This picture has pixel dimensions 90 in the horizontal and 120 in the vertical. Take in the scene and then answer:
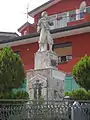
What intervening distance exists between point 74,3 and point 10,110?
16.3 metres

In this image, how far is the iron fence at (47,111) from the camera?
10.1 meters

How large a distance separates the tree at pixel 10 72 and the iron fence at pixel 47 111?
2724mm

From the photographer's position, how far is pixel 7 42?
25438 millimetres

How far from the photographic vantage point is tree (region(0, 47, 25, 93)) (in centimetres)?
1436

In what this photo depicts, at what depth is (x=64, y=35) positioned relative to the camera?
23047 mm

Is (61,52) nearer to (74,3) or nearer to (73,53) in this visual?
(73,53)

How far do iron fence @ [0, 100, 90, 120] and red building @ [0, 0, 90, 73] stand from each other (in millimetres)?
10974

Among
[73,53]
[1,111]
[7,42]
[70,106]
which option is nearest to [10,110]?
[1,111]

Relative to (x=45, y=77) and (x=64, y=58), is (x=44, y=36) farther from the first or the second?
(x=64, y=58)

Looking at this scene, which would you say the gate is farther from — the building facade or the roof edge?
the roof edge

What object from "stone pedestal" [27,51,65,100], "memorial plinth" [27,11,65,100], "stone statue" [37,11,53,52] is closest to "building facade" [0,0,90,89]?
"stone statue" [37,11,53,52]

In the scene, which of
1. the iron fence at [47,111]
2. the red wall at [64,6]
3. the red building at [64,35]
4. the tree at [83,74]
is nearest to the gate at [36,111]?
the iron fence at [47,111]

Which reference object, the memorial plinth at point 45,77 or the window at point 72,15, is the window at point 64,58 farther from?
the memorial plinth at point 45,77

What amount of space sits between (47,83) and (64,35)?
7.90 m
